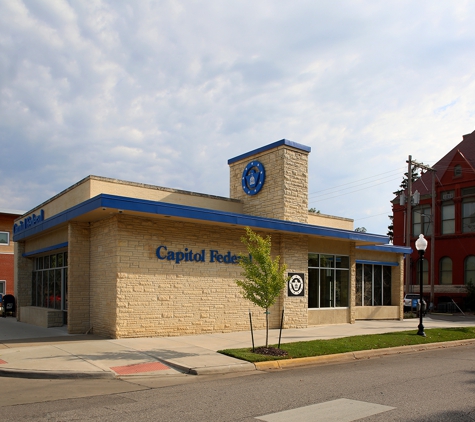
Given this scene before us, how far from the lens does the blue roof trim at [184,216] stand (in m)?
14.6

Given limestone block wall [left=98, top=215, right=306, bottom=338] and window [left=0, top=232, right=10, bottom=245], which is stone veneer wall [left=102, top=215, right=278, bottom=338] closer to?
limestone block wall [left=98, top=215, right=306, bottom=338]

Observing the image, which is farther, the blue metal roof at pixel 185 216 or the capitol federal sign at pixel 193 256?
the capitol federal sign at pixel 193 256

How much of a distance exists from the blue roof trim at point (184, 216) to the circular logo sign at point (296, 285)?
192 centimetres

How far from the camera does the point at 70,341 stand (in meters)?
14.6

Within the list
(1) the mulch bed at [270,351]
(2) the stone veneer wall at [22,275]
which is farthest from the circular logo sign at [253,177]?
(2) the stone veneer wall at [22,275]

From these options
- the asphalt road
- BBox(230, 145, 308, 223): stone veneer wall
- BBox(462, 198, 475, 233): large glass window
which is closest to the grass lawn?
the asphalt road

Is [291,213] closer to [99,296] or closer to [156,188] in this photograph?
[156,188]

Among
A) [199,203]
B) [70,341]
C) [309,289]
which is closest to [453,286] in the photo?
[309,289]

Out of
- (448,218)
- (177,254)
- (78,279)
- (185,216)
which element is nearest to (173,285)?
(177,254)

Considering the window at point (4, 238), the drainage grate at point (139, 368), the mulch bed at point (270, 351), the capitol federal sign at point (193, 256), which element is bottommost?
the mulch bed at point (270, 351)

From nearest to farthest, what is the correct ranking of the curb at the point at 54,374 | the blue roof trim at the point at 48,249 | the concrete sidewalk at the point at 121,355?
the curb at the point at 54,374
the concrete sidewalk at the point at 121,355
the blue roof trim at the point at 48,249

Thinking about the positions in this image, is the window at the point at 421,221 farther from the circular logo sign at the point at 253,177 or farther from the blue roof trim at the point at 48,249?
the blue roof trim at the point at 48,249

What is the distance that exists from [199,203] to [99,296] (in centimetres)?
593

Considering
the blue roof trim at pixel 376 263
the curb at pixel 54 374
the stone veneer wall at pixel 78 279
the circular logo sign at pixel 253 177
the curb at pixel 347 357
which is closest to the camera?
the curb at pixel 54 374
